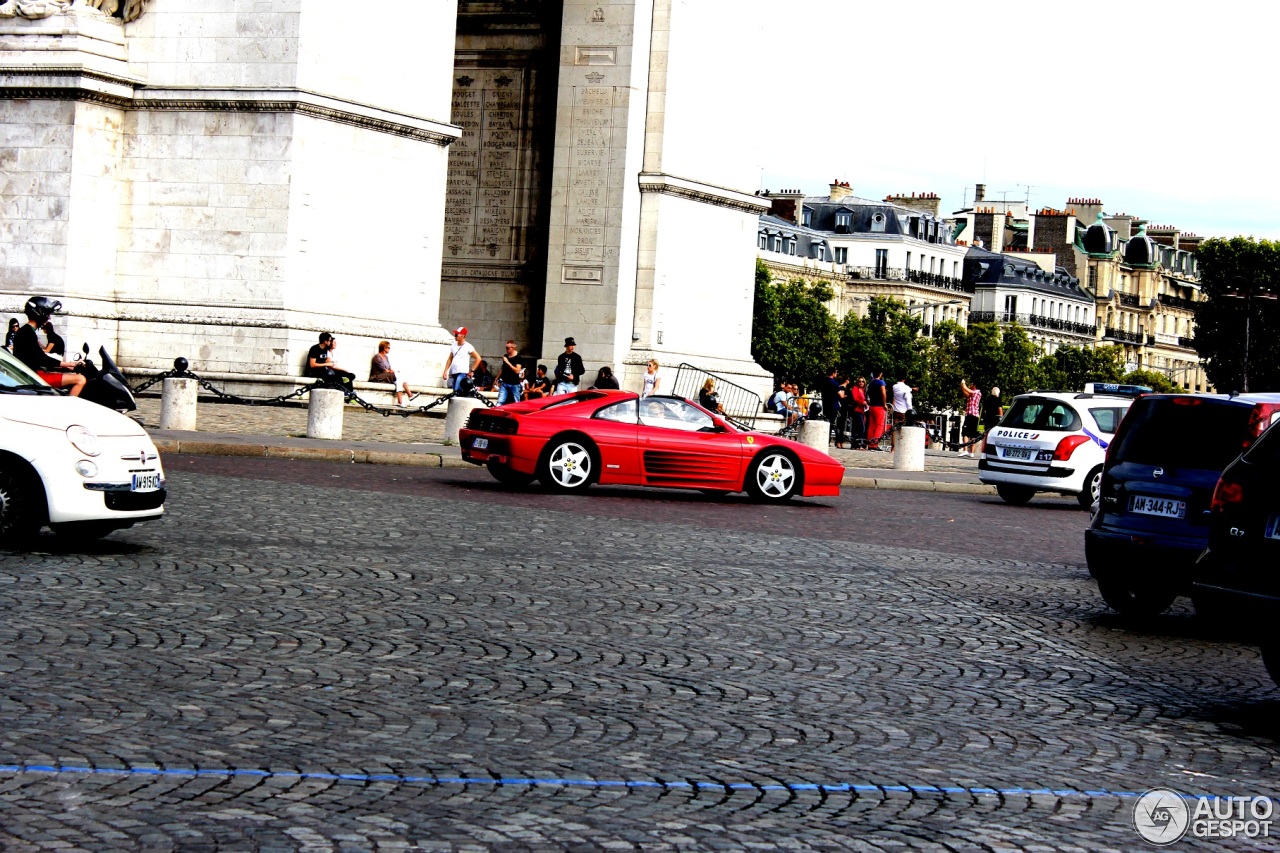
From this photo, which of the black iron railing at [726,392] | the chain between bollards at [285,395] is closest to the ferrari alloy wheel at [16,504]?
the chain between bollards at [285,395]

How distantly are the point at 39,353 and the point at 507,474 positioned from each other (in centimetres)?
537

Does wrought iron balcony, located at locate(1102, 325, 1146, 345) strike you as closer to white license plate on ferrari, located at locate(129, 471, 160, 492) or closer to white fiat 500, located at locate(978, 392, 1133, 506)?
white fiat 500, located at locate(978, 392, 1133, 506)

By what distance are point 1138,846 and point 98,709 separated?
11.6 ft

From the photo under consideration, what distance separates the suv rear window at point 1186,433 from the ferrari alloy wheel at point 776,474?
28.9 ft

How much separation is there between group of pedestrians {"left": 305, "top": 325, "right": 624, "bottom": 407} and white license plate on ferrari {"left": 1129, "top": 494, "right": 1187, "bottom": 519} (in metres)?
16.9

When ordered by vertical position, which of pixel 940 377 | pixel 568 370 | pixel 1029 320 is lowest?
pixel 568 370

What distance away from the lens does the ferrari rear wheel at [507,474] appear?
19281 mm

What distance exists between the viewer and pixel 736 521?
56.1ft

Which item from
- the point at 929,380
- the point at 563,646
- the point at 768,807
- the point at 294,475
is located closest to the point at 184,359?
the point at 294,475

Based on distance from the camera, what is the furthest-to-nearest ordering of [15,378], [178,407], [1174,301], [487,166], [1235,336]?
1. [1174,301]
2. [1235,336]
3. [487,166]
4. [178,407]
5. [15,378]

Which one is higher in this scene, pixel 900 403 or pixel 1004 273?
pixel 1004 273

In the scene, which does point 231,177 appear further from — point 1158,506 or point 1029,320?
point 1029,320

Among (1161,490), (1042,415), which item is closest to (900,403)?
(1042,415)

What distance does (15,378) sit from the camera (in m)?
11.8
